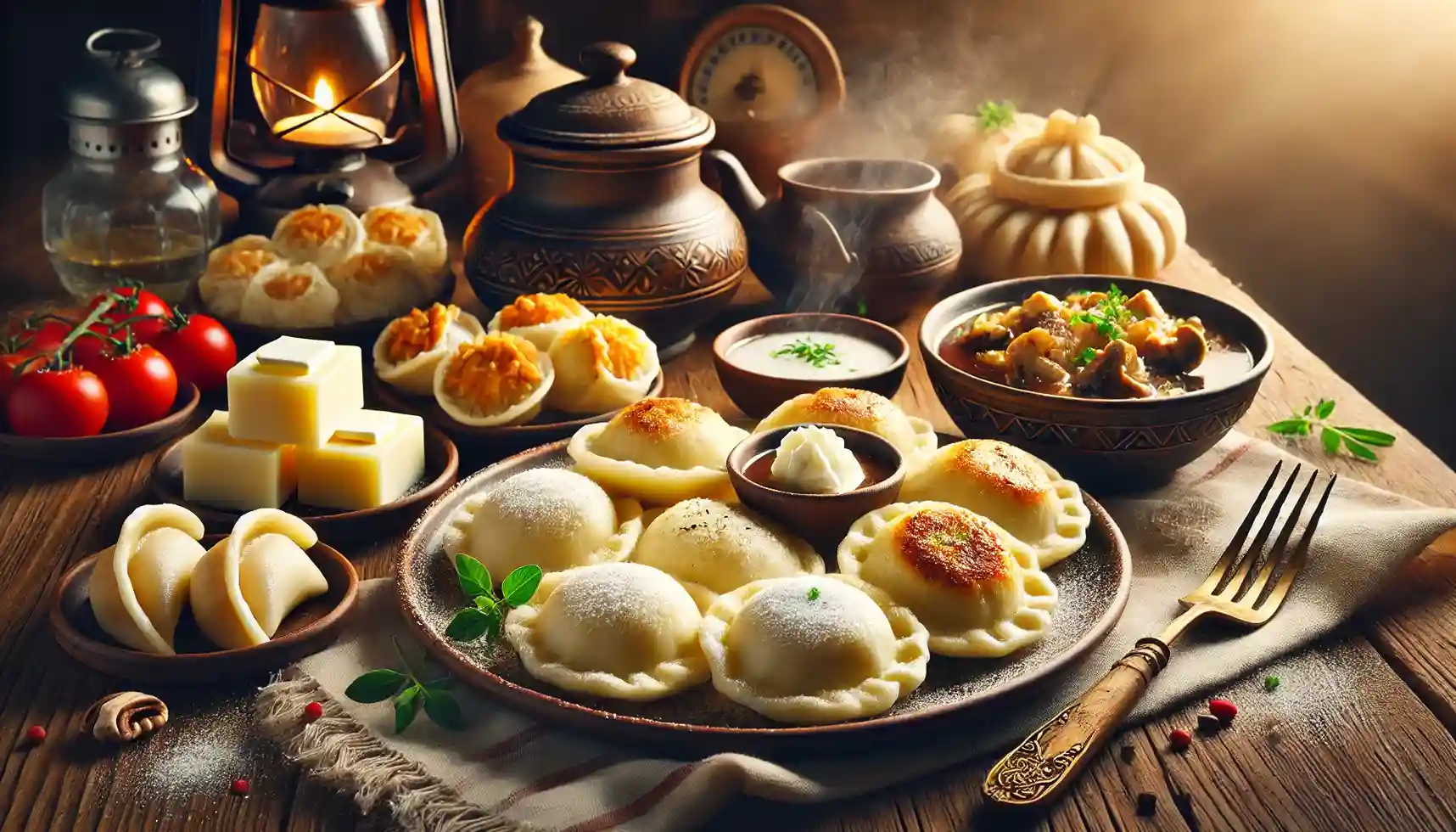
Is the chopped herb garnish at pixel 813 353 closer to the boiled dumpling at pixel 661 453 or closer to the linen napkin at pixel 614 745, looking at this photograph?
the boiled dumpling at pixel 661 453

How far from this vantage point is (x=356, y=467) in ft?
7.06

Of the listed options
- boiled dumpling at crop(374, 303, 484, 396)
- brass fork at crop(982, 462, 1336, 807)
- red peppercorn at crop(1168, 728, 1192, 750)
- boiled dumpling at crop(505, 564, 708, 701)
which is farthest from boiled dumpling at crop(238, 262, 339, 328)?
red peppercorn at crop(1168, 728, 1192, 750)

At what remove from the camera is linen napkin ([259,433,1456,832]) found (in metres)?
1.52

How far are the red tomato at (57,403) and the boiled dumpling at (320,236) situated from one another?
61 cm

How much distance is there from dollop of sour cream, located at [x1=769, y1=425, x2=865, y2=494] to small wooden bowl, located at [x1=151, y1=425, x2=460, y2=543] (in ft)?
1.90

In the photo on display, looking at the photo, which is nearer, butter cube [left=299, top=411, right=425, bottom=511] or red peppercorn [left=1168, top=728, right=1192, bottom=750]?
red peppercorn [left=1168, top=728, right=1192, bottom=750]

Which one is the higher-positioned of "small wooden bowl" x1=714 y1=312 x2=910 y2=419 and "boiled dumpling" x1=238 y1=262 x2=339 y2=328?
"small wooden bowl" x1=714 y1=312 x2=910 y2=419

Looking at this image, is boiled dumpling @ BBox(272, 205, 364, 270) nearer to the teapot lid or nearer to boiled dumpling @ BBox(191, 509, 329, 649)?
the teapot lid

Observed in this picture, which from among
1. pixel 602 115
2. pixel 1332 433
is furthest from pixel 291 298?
pixel 1332 433

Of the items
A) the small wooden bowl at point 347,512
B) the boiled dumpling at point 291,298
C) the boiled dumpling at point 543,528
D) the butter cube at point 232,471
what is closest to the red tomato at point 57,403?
→ the small wooden bowl at point 347,512

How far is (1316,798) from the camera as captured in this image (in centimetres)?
159

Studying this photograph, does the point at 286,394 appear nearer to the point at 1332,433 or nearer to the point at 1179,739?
the point at 1179,739

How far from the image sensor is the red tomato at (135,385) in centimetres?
246

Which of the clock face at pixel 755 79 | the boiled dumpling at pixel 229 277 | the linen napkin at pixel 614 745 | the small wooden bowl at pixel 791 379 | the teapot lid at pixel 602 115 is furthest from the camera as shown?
the clock face at pixel 755 79
